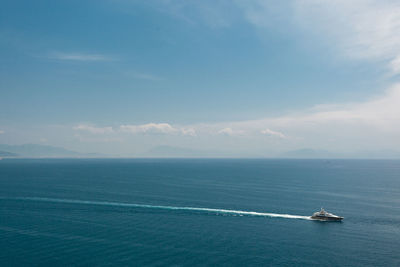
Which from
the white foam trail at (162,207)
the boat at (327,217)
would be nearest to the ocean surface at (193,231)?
the white foam trail at (162,207)

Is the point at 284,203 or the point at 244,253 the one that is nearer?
the point at 244,253

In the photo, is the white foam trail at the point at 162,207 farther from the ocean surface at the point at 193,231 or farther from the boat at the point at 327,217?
the boat at the point at 327,217

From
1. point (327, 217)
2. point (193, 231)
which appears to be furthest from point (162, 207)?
point (327, 217)

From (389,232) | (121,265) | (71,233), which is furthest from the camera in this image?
(389,232)

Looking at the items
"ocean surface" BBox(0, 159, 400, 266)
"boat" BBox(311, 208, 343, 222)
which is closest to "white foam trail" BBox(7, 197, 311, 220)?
"ocean surface" BBox(0, 159, 400, 266)

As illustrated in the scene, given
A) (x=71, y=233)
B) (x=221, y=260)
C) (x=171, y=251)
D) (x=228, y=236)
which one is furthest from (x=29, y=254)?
(x=228, y=236)

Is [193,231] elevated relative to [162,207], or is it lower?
lower

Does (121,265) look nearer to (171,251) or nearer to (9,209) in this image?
(171,251)

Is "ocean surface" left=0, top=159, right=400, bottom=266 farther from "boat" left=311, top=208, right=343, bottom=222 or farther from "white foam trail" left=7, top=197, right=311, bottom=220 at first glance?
"boat" left=311, top=208, right=343, bottom=222

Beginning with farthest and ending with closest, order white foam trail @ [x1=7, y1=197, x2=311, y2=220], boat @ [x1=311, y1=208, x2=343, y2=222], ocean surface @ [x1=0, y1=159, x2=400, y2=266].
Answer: white foam trail @ [x1=7, y1=197, x2=311, y2=220]
boat @ [x1=311, y1=208, x2=343, y2=222]
ocean surface @ [x1=0, y1=159, x2=400, y2=266]

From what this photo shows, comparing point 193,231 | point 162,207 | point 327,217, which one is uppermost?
point 327,217

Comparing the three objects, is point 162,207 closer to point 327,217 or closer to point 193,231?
point 193,231
